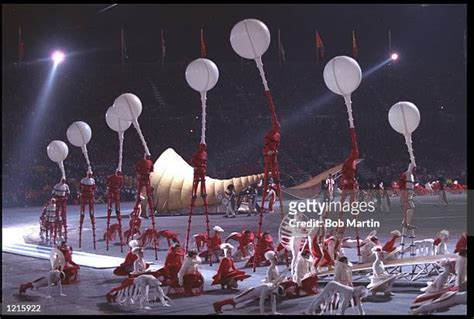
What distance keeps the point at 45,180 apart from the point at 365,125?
14.9m

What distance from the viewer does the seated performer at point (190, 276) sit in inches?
330

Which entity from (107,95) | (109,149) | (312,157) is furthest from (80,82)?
(312,157)

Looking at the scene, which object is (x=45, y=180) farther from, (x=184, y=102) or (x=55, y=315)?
(x=55, y=315)

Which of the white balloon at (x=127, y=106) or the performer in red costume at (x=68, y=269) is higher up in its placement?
the white balloon at (x=127, y=106)

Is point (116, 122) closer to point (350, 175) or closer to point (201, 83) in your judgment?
point (201, 83)

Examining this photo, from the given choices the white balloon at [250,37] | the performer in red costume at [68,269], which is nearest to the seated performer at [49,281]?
the performer in red costume at [68,269]

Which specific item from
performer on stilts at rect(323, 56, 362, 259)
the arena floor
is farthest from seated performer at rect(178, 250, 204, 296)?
performer on stilts at rect(323, 56, 362, 259)

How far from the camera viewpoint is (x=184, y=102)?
31.4 meters

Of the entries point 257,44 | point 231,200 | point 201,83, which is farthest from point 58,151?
point 231,200

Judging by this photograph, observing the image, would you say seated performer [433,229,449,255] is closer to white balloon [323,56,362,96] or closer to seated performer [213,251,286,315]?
white balloon [323,56,362,96]

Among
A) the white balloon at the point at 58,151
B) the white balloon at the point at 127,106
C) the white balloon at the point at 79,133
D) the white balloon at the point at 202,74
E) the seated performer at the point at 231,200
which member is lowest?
the seated performer at the point at 231,200

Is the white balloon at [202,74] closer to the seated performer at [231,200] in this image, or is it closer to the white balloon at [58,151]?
the white balloon at [58,151]

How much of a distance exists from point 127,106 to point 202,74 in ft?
6.98

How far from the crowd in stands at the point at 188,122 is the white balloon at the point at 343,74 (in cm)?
1808
